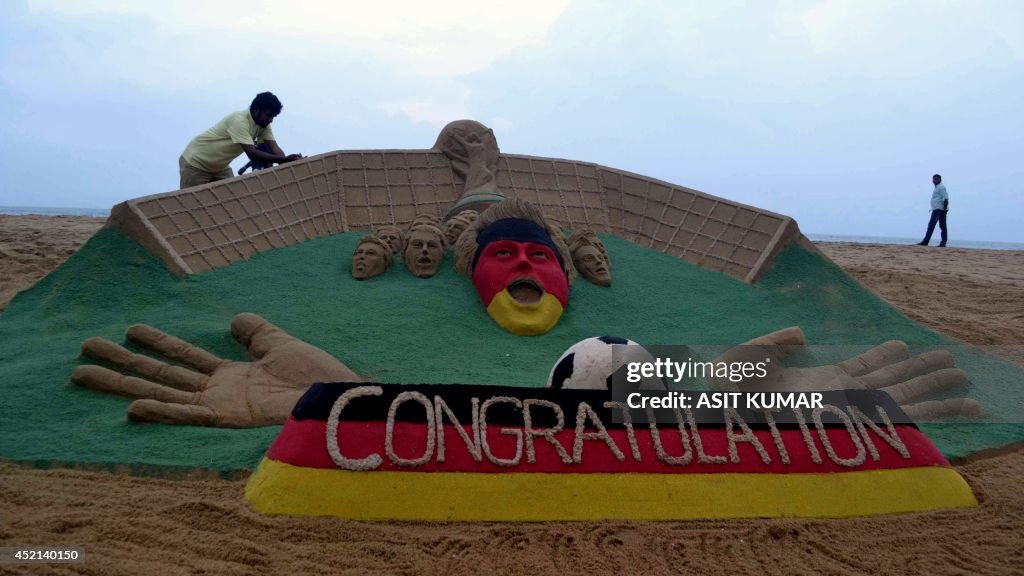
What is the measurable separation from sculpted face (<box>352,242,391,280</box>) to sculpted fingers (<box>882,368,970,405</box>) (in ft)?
11.5

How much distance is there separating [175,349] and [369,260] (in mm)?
1946

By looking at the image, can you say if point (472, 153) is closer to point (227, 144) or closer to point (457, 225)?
point (457, 225)

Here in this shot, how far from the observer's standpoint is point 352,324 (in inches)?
201

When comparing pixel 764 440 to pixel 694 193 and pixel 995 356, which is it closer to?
pixel 995 356

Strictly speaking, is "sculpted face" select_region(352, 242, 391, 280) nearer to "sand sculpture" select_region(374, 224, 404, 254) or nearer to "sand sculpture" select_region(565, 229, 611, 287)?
"sand sculpture" select_region(374, 224, 404, 254)

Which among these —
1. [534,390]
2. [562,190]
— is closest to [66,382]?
[534,390]

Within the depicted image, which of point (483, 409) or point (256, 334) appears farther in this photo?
point (256, 334)

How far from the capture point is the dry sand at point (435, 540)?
2.35m

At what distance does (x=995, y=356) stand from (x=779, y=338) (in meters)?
2.45

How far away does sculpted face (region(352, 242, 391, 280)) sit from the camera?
5918 mm

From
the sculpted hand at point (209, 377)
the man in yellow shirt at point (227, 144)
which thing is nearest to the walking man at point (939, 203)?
the man in yellow shirt at point (227, 144)

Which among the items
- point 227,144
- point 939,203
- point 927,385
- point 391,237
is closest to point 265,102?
point 227,144

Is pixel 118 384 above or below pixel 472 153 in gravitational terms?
below

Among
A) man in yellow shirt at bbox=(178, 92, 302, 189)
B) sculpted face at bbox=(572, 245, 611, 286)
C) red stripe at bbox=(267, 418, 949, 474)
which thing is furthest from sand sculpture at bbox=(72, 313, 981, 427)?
man in yellow shirt at bbox=(178, 92, 302, 189)
